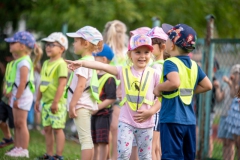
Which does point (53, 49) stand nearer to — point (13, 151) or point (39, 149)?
point (13, 151)

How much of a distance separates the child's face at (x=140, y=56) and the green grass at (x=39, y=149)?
8.71 ft

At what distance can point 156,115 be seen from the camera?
646 centimetres

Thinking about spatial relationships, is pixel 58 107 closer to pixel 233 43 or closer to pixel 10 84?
pixel 10 84

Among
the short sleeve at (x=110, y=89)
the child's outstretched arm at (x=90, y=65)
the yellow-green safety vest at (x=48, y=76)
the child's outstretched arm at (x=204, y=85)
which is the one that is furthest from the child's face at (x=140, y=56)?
the yellow-green safety vest at (x=48, y=76)

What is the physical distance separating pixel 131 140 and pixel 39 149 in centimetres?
369

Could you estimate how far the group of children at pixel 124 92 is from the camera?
17.8 ft

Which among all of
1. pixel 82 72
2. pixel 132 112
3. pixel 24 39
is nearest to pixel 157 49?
pixel 82 72

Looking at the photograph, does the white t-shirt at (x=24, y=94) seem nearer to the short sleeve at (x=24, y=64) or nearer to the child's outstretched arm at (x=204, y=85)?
the short sleeve at (x=24, y=64)

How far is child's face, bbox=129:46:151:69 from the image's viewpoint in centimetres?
607

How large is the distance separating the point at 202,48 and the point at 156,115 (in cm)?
363

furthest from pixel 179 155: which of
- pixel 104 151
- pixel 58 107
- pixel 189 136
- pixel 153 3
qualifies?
pixel 153 3

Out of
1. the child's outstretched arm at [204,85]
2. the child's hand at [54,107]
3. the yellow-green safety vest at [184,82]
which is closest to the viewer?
the yellow-green safety vest at [184,82]

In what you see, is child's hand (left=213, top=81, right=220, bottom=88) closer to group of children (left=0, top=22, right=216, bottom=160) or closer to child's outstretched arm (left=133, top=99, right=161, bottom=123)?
group of children (left=0, top=22, right=216, bottom=160)

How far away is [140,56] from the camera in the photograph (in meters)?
6.07
